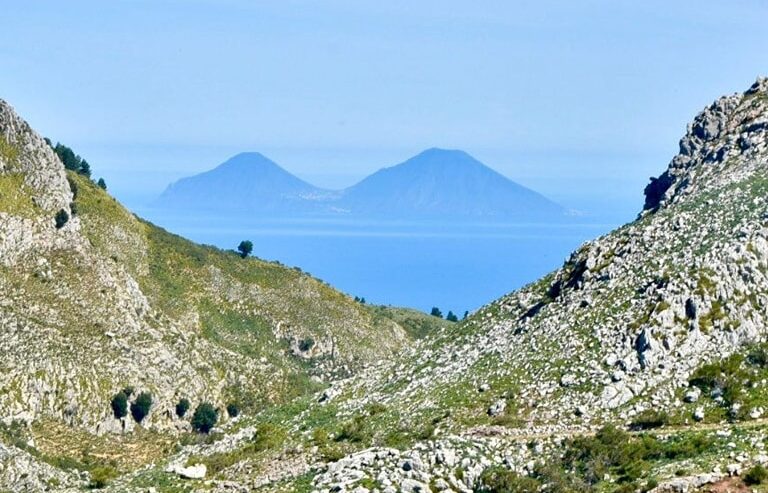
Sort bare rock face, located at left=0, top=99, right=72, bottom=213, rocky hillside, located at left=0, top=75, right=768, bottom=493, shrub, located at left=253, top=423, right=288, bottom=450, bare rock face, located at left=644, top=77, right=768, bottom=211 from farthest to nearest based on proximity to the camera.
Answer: bare rock face, located at left=0, top=99, right=72, bottom=213 < bare rock face, located at left=644, top=77, right=768, bottom=211 < shrub, located at left=253, top=423, right=288, bottom=450 < rocky hillside, located at left=0, top=75, right=768, bottom=493

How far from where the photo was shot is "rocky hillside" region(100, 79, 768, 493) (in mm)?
38031

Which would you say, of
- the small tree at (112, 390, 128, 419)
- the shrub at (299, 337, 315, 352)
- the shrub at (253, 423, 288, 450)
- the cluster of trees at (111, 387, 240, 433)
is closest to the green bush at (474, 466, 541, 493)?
the shrub at (253, 423, 288, 450)

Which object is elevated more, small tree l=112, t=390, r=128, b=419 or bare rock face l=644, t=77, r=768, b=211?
bare rock face l=644, t=77, r=768, b=211

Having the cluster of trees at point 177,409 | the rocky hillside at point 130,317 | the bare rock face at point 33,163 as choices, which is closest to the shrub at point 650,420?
the rocky hillside at point 130,317

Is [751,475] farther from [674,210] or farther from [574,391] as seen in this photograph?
[674,210]

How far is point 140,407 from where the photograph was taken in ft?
307

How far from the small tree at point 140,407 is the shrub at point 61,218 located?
2085 centimetres

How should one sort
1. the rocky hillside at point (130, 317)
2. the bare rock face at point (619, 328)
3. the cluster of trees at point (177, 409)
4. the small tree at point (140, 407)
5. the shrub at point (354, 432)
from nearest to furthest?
the bare rock face at point (619, 328) → the shrub at point (354, 432) → the rocky hillside at point (130, 317) → the cluster of trees at point (177, 409) → the small tree at point (140, 407)

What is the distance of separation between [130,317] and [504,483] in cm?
7073

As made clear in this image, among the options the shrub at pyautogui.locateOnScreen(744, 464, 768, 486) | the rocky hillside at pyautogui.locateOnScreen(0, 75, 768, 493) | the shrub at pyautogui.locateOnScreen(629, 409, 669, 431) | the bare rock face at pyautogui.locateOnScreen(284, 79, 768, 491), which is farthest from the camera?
the bare rock face at pyautogui.locateOnScreen(284, 79, 768, 491)

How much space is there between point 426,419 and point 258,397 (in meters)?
59.6

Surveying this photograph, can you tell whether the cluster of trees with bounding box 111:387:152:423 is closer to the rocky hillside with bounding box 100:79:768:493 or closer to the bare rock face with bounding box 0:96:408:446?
the bare rock face with bounding box 0:96:408:446

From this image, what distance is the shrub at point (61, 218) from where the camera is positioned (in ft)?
336

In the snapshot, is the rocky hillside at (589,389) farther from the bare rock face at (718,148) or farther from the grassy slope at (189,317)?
the grassy slope at (189,317)
